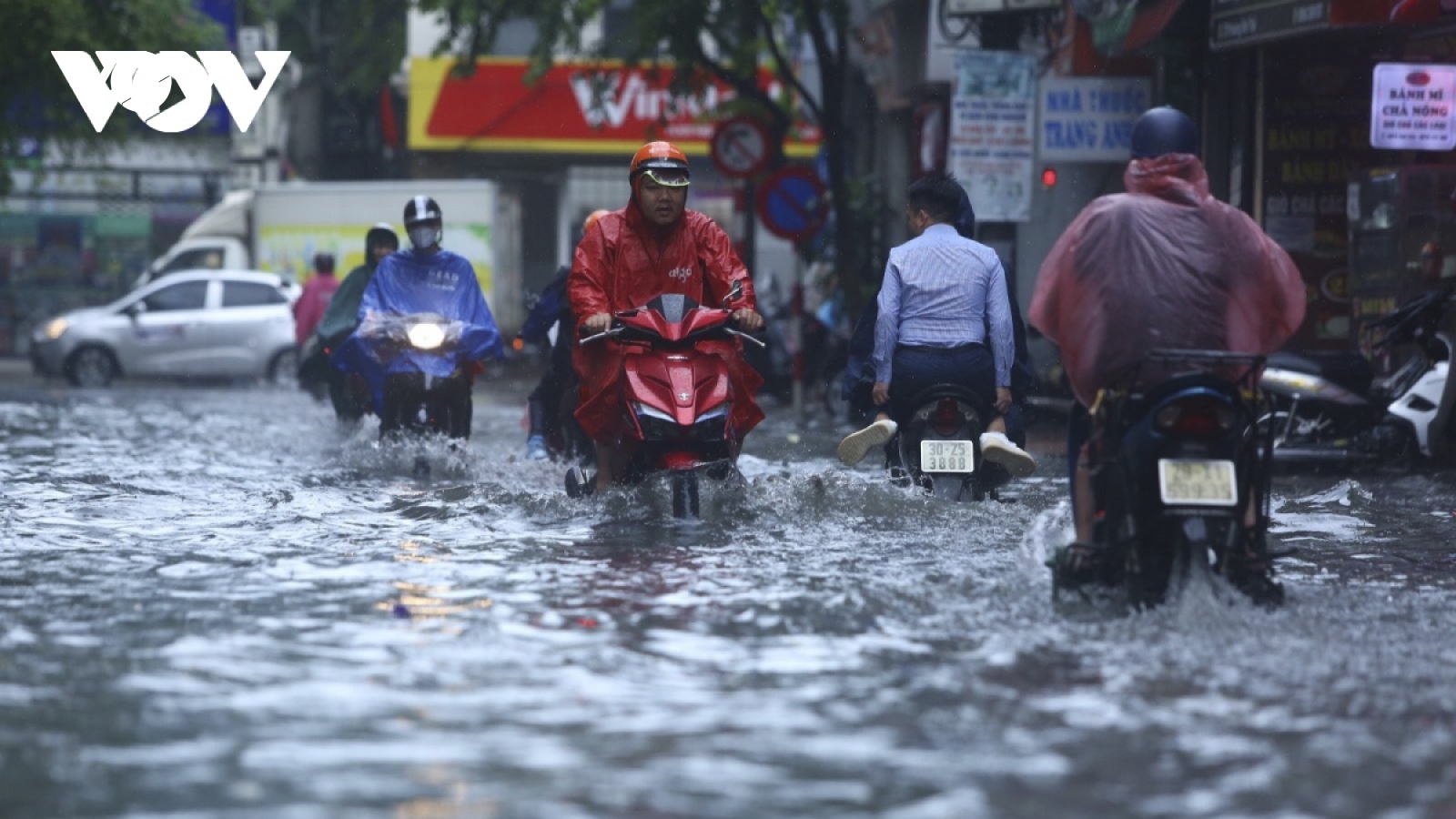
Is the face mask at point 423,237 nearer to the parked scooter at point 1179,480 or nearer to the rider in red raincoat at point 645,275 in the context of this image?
the rider in red raincoat at point 645,275

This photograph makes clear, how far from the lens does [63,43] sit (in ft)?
96.5

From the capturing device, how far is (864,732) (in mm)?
5629

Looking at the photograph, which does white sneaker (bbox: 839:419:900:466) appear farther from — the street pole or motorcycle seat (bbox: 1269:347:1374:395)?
the street pole

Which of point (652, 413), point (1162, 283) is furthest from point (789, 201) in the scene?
point (1162, 283)

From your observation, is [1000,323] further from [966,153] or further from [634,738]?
[966,153]

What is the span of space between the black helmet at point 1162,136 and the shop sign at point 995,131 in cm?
1262

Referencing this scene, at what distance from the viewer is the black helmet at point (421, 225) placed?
14.1 meters

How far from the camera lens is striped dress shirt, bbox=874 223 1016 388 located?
34.5 ft

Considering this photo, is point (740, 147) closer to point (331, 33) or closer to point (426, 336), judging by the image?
point (426, 336)

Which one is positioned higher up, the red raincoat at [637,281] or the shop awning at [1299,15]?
the shop awning at [1299,15]

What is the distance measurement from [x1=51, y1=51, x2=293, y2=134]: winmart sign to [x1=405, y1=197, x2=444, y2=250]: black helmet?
525 inches

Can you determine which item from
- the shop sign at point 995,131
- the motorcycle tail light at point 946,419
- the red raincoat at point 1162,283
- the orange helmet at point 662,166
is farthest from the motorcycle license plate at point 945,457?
the shop sign at point 995,131

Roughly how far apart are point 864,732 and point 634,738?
532 millimetres

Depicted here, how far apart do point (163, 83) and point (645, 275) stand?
24.4 metres
